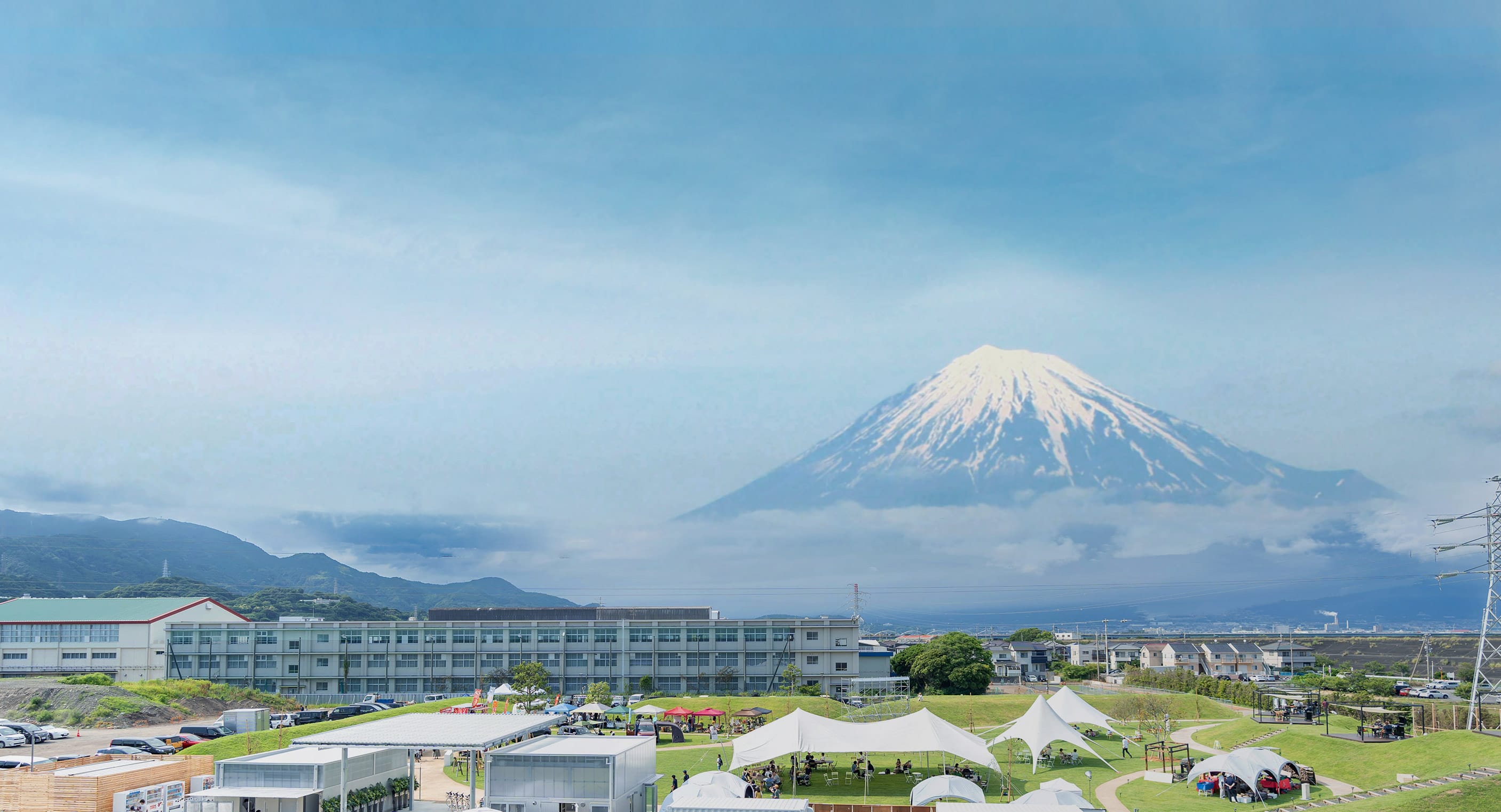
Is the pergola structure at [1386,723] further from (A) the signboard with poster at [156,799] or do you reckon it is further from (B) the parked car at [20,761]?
(B) the parked car at [20,761]

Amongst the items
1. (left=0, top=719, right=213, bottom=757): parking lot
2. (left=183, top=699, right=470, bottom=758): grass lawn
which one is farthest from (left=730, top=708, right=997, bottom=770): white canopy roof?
(left=0, top=719, right=213, bottom=757): parking lot

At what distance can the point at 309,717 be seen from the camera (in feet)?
213

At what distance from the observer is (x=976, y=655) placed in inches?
3642

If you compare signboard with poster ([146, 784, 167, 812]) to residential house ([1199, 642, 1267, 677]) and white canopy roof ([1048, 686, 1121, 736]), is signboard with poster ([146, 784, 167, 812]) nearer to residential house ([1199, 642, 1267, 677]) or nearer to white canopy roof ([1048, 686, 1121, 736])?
white canopy roof ([1048, 686, 1121, 736])

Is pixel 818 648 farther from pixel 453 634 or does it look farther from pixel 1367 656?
pixel 1367 656

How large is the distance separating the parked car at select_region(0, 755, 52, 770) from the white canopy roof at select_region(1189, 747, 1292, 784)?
46.1m

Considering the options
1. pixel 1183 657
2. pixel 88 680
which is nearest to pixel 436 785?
pixel 88 680

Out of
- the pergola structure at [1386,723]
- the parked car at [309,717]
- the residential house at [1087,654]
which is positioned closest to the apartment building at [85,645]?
the parked car at [309,717]

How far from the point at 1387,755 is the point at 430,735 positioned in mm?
39124

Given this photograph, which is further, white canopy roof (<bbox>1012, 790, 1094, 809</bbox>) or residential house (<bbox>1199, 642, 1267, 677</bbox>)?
residential house (<bbox>1199, 642, 1267, 677</bbox>)

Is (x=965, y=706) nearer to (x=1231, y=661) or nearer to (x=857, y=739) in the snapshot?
(x=857, y=739)

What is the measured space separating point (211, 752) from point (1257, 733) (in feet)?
168

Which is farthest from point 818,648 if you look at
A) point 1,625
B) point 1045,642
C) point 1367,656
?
point 1367,656

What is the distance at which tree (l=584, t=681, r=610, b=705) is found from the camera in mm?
73688
